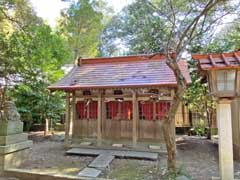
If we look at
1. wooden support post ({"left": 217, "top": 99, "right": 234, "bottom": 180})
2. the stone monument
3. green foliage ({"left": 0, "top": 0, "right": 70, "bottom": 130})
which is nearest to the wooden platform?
the stone monument

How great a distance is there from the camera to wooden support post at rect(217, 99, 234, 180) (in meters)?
5.28

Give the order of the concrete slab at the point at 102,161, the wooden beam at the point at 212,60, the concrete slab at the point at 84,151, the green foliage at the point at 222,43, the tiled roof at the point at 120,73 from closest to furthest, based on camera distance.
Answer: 1. the wooden beam at the point at 212,60
2. the concrete slab at the point at 102,161
3. the concrete slab at the point at 84,151
4. the tiled roof at the point at 120,73
5. the green foliage at the point at 222,43

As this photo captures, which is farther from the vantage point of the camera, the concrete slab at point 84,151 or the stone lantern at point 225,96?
the concrete slab at point 84,151

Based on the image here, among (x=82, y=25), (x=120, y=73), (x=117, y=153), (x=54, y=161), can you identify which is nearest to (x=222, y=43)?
(x=120, y=73)

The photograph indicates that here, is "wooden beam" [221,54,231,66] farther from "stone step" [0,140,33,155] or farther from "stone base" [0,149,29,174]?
"stone base" [0,149,29,174]

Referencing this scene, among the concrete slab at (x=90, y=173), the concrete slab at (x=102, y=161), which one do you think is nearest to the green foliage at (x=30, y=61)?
the concrete slab at (x=102, y=161)

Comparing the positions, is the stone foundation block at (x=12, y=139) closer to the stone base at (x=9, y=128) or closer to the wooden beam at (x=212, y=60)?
the stone base at (x=9, y=128)

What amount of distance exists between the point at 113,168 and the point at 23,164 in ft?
9.13

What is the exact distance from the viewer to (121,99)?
32.8 feet

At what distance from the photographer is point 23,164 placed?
289 inches

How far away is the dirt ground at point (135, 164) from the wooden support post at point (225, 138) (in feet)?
2.75

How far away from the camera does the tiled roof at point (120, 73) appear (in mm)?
9180

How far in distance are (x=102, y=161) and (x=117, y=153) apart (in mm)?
1189

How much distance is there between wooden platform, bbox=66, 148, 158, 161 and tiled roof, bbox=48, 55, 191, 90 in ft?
8.17
